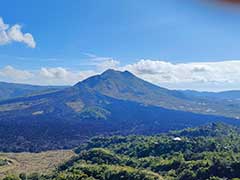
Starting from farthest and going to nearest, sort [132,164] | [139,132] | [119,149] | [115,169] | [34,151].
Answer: [139,132] < [34,151] < [119,149] < [132,164] < [115,169]

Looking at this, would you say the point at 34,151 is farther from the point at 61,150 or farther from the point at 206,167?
the point at 206,167

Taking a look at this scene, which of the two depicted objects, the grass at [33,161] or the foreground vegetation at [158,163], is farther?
the grass at [33,161]

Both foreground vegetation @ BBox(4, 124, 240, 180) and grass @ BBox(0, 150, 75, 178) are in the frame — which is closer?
foreground vegetation @ BBox(4, 124, 240, 180)

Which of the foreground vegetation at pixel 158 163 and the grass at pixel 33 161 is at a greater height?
the foreground vegetation at pixel 158 163

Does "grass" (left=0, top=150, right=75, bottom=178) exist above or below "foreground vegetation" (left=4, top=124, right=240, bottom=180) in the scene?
below

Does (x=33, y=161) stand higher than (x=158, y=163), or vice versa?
(x=158, y=163)

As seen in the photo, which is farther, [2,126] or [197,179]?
[2,126]

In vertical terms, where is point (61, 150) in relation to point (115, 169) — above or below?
below

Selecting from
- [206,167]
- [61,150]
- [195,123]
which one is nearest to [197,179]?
[206,167]
